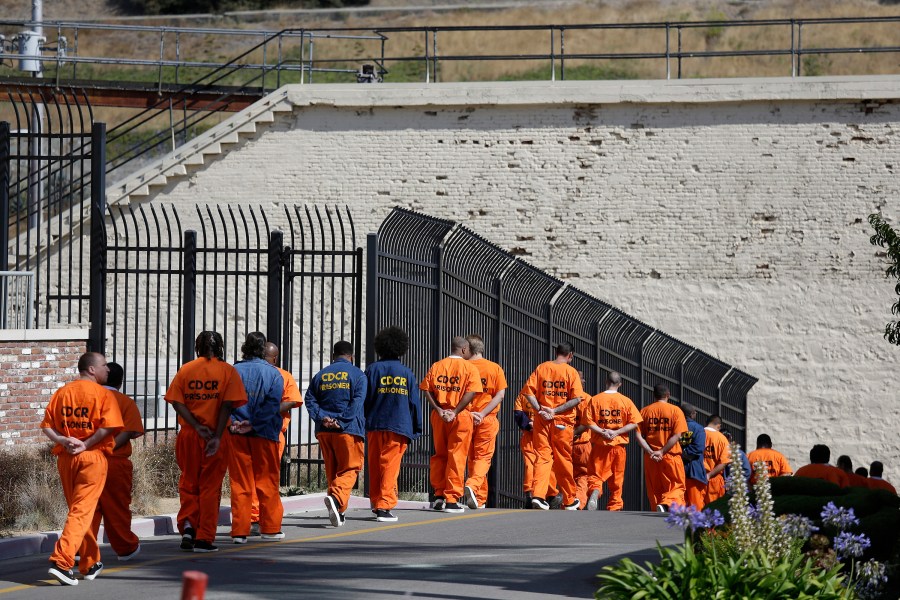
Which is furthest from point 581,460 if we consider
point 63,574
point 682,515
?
point 682,515

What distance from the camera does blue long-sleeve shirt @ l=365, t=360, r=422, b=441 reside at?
1152cm

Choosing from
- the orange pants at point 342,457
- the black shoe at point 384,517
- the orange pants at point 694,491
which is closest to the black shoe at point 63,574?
the orange pants at point 342,457

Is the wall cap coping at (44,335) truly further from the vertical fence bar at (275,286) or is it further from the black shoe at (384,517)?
the black shoe at (384,517)

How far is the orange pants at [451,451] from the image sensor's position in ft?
42.2

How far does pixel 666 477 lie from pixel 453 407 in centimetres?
415

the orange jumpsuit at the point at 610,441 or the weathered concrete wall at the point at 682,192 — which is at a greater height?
the weathered concrete wall at the point at 682,192

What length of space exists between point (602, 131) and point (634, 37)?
2336 cm

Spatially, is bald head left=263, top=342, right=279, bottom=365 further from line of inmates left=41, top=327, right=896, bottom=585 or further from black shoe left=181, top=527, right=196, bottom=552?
black shoe left=181, top=527, right=196, bottom=552

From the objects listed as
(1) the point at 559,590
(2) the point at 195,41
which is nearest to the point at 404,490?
(1) the point at 559,590

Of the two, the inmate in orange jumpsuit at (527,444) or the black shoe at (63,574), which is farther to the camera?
the inmate in orange jumpsuit at (527,444)

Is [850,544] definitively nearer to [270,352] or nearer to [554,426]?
[270,352]

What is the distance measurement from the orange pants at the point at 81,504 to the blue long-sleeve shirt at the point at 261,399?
1530mm

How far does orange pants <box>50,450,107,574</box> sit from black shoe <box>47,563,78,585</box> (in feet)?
0.11

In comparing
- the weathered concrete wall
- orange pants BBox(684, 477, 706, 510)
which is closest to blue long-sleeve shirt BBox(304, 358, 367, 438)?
orange pants BBox(684, 477, 706, 510)
